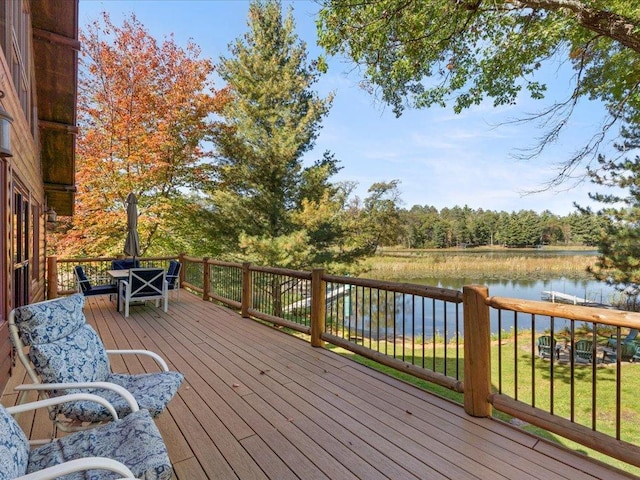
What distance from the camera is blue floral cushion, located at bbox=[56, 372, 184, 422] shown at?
1.96m

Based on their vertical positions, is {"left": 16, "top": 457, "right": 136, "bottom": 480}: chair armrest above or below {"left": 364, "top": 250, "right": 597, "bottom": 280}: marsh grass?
above

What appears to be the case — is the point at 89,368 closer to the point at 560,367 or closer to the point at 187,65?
the point at 560,367

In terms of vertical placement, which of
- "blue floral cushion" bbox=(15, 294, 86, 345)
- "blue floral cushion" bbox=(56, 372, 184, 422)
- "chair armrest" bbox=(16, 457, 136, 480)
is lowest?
"blue floral cushion" bbox=(56, 372, 184, 422)

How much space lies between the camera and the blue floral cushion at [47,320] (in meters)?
2.10

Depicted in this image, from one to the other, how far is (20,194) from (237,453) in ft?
14.3

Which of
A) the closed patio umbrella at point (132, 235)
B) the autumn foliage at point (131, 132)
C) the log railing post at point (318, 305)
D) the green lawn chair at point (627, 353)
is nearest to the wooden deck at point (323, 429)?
the log railing post at point (318, 305)

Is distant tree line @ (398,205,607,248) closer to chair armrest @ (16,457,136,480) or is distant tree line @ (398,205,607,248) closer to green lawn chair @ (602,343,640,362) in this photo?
→ green lawn chair @ (602,343,640,362)

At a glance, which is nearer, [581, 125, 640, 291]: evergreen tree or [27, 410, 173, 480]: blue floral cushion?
[27, 410, 173, 480]: blue floral cushion

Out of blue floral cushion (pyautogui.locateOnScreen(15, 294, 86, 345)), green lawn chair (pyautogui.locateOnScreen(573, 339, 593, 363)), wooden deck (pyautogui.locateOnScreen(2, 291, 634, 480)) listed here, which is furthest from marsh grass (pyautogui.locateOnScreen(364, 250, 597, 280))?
blue floral cushion (pyautogui.locateOnScreen(15, 294, 86, 345))

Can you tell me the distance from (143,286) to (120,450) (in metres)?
5.31

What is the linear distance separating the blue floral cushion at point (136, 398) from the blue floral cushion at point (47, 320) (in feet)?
1.42

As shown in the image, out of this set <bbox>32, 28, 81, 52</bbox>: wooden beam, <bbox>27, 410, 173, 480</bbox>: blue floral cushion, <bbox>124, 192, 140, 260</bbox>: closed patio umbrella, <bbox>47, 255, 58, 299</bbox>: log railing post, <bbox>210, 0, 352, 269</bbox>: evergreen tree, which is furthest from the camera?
<bbox>210, 0, 352, 269</bbox>: evergreen tree

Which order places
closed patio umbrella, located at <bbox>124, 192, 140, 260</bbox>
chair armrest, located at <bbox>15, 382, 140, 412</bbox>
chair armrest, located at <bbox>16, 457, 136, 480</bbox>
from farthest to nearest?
closed patio umbrella, located at <bbox>124, 192, 140, 260</bbox>, chair armrest, located at <bbox>15, 382, 140, 412</bbox>, chair armrest, located at <bbox>16, 457, 136, 480</bbox>

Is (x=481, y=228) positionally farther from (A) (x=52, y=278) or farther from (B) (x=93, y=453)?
(B) (x=93, y=453)
